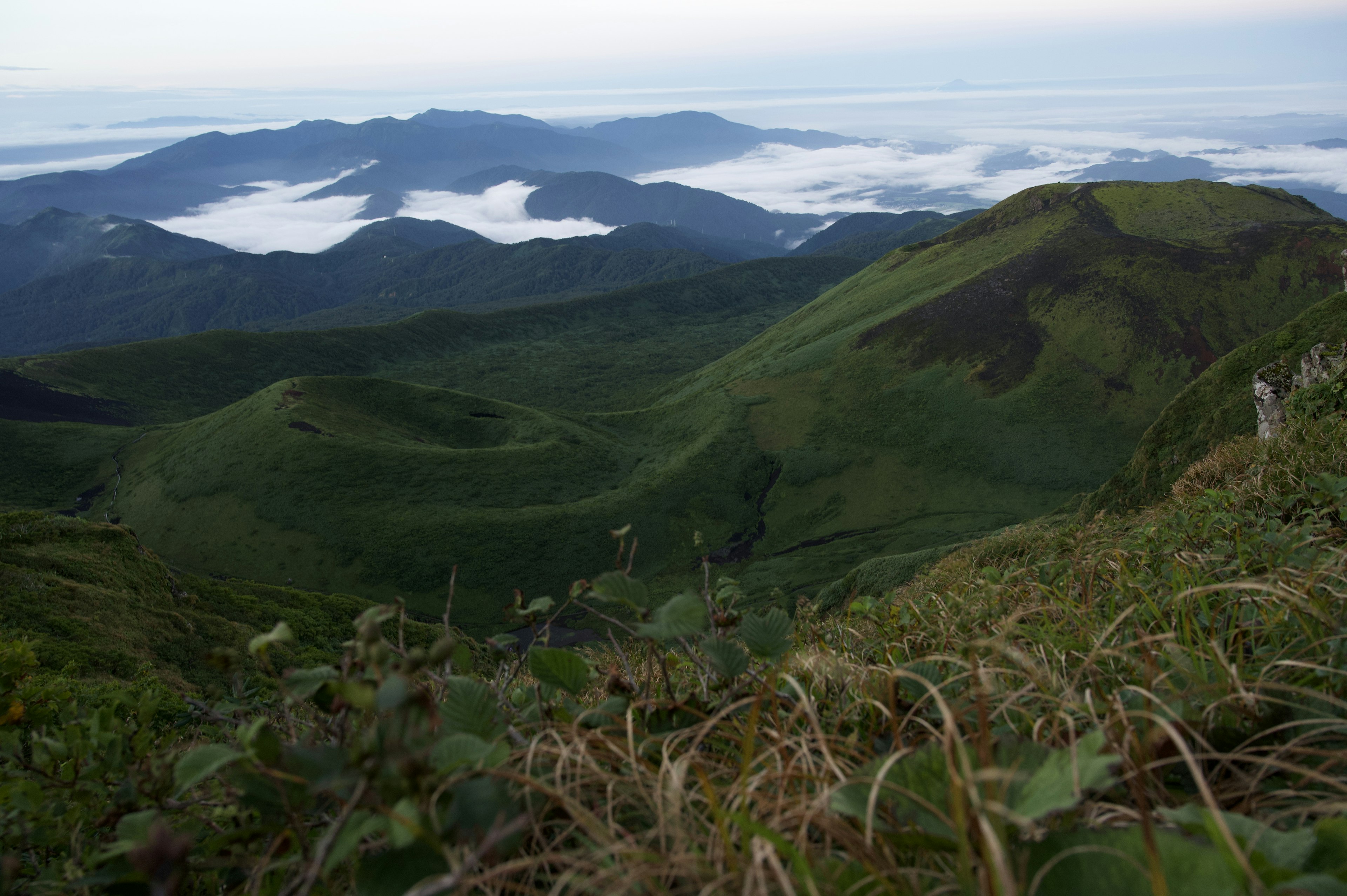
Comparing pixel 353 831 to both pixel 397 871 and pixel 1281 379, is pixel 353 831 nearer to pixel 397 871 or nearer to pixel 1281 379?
pixel 397 871

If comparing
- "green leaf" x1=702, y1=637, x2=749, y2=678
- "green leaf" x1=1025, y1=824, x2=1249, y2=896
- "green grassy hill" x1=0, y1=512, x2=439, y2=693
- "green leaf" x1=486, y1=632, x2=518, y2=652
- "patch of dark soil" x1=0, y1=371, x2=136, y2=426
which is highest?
"green leaf" x1=1025, y1=824, x2=1249, y2=896

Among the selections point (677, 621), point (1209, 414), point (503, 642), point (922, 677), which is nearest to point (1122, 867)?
point (922, 677)

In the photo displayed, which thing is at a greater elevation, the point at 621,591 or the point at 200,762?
the point at 621,591

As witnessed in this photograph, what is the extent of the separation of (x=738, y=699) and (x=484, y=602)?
5698cm

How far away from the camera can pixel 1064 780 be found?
155 cm

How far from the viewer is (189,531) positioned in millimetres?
63250

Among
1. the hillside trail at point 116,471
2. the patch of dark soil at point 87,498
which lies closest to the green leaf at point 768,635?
the hillside trail at point 116,471

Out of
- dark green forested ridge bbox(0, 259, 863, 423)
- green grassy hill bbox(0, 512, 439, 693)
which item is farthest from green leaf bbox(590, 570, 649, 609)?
dark green forested ridge bbox(0, 259, 863, 423)

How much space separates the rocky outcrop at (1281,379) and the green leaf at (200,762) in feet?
79.2

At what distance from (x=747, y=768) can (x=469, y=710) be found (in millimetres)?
865

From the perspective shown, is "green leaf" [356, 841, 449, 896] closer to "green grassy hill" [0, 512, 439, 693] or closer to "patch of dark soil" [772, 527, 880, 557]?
"green grassy hill" [0, 512, 439, 693]

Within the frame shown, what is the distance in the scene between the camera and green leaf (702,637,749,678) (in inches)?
104

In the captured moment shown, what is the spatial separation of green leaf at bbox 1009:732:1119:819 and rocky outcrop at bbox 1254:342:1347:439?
22.7 meters

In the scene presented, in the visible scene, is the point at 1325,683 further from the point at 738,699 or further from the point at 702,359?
the point at 702,359
